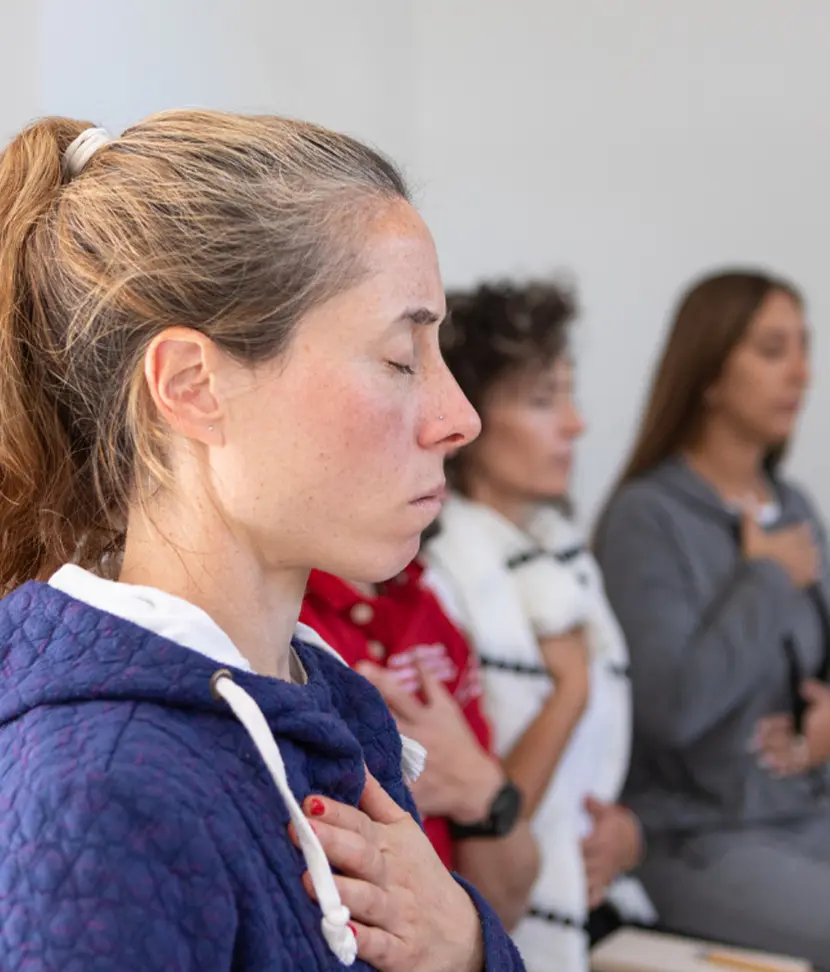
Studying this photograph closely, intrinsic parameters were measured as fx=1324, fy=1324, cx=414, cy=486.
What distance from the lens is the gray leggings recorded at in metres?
2.03

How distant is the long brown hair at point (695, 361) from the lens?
2.50 metres

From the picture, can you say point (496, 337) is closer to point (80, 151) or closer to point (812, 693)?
point (812, 693)

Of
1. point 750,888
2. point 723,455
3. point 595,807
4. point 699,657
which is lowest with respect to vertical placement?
point 750,888

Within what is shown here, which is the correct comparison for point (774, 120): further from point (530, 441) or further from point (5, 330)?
point (5, 330)

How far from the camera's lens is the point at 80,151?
2.90 ft

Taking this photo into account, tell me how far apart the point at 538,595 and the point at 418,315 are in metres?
1.15

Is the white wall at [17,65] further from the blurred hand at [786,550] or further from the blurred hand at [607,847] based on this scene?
the blurred hand at [786,550]

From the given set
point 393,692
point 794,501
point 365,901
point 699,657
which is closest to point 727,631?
point 699,657

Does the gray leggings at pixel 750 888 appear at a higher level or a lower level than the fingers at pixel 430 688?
lower

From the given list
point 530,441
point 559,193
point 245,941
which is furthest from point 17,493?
point 559,193

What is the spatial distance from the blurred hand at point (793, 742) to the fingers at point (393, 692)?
3.06 feet

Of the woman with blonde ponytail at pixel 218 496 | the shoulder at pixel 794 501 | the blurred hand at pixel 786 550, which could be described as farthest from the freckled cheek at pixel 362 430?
the shoulder at pixel 794 501

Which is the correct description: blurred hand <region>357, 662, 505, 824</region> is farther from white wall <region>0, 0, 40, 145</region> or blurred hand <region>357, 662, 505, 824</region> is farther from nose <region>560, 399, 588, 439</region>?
white wall <region>0, 0, 40, 145</region>

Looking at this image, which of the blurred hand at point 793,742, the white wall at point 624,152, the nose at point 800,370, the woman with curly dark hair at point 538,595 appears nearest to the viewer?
the woman with curly dark hair at point 538,595
